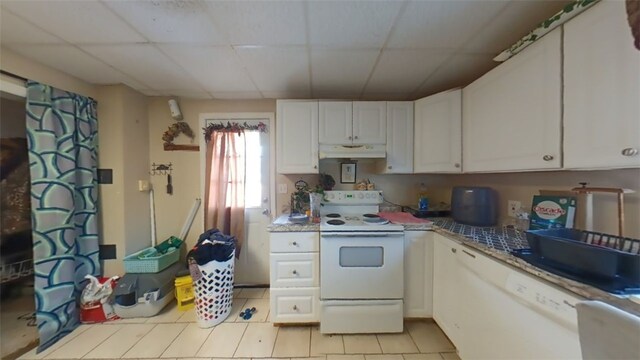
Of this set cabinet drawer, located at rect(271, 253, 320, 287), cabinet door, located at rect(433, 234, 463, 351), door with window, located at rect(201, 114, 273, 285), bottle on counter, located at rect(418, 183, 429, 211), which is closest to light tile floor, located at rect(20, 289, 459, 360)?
cabinet door, located at rect(433, 234, 463, 351)

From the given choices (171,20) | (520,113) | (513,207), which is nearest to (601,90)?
(520,113)

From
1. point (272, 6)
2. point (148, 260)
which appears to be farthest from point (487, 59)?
point (148, 260)

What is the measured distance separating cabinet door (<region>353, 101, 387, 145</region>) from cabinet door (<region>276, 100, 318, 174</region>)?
44 centimetres

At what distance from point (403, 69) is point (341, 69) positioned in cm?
54

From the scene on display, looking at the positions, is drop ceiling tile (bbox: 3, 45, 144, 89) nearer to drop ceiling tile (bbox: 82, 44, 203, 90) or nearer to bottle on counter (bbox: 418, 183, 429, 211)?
drop ceiling tile (bbox: 82, 44, 203, 90)

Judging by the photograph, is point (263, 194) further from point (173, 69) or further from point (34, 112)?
point (34, 112)

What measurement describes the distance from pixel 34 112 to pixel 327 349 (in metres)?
2.92

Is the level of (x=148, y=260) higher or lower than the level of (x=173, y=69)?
lower

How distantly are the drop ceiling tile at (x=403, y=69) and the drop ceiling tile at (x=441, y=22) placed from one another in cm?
10

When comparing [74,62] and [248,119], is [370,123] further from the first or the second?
[74,62]

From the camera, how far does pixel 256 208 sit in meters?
2.56

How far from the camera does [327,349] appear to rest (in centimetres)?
162

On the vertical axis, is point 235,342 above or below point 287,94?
below

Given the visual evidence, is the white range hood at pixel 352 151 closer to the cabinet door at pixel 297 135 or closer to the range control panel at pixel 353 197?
the cabinet door at pixel 297 135
